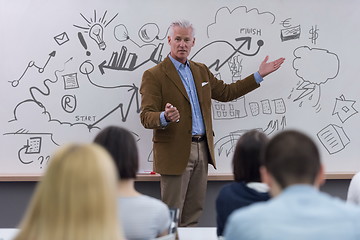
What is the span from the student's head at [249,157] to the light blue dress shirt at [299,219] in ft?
1.99

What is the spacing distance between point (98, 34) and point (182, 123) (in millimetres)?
873

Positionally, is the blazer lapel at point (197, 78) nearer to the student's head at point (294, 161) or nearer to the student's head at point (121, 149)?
the student's head at point (121, 149)

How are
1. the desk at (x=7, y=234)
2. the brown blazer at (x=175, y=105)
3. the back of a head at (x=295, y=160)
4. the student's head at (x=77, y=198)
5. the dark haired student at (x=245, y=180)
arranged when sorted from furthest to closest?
the brown blazer at (x=175, y=105) < the desk at (x=7, y=234) < the dark haired student at (x=245, y=180) < the back of a head at (x=295, y=160) < the student's head at (x=77, y=198)

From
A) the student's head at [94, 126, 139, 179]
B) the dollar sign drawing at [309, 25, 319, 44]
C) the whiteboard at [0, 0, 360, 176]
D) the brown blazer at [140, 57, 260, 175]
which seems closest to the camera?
the student's head at [94, 126, 139, 179]

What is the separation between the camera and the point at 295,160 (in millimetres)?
1359

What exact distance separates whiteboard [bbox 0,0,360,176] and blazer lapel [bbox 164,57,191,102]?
0.72ft

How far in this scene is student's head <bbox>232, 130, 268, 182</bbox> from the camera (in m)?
1.96

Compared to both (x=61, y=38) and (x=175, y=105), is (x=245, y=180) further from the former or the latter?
(x=61, y=38)

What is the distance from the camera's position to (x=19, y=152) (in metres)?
3.57

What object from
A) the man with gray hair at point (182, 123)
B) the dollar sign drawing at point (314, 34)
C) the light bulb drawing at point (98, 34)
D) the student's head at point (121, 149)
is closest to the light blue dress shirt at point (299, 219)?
the student's head at point (121, 149)

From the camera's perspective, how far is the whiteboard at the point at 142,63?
353 centimetres

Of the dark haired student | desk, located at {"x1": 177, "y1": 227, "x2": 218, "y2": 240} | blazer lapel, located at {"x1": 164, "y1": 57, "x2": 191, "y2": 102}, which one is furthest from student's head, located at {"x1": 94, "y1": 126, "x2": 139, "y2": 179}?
blazer lapel, located at {"x1": 164, "y1": 57, "x2": 191, "y2": 102}

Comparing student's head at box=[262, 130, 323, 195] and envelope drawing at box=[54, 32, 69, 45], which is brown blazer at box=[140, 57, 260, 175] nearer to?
envelope drawing at box=[54, 32, 69, 45]

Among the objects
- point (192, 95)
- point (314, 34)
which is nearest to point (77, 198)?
point (192, 95)
